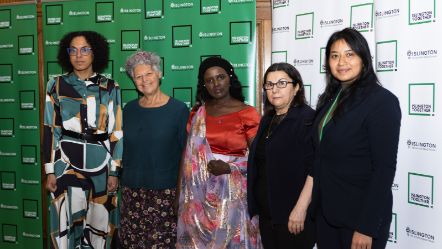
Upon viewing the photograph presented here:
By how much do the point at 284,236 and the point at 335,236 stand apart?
0.37 metres

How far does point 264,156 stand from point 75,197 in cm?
146

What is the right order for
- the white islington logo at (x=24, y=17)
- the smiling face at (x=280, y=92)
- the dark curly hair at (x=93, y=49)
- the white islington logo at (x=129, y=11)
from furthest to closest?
the white islington logo at (x=24, y=17) < the white islington logo at (x=129, y=11) < the dark curly hair at (x=93, y=49) < the smiling face at (x=280, y=92)

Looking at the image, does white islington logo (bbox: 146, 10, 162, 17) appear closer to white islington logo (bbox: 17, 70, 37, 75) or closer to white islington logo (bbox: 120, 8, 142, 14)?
white islington logo (bbox: 120, 8, 142, 14)

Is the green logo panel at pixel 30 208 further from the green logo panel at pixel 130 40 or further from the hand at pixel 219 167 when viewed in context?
the hand at pixel 219 167

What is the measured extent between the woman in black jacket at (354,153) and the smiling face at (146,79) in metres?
1.30

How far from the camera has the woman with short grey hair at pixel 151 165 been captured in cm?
278

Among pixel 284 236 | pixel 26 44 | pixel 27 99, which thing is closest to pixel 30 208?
pixel 27 99

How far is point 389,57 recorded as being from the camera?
2592 mm

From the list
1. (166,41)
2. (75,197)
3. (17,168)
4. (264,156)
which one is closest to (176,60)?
(166,41)

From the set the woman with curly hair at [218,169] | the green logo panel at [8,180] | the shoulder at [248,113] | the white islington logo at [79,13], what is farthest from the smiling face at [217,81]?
the green logo panel at [8,180]

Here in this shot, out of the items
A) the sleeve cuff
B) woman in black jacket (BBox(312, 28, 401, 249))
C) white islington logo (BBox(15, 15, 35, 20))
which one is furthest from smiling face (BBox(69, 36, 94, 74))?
woman in black jacket (BBox(312, 28, 401, 249))

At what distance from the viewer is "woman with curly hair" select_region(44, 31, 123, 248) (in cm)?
287

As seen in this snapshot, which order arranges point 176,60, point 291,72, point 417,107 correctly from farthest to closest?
point 176,60 → point 417,107 → point 291,72

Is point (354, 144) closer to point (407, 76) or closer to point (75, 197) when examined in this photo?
point (407, 76)
